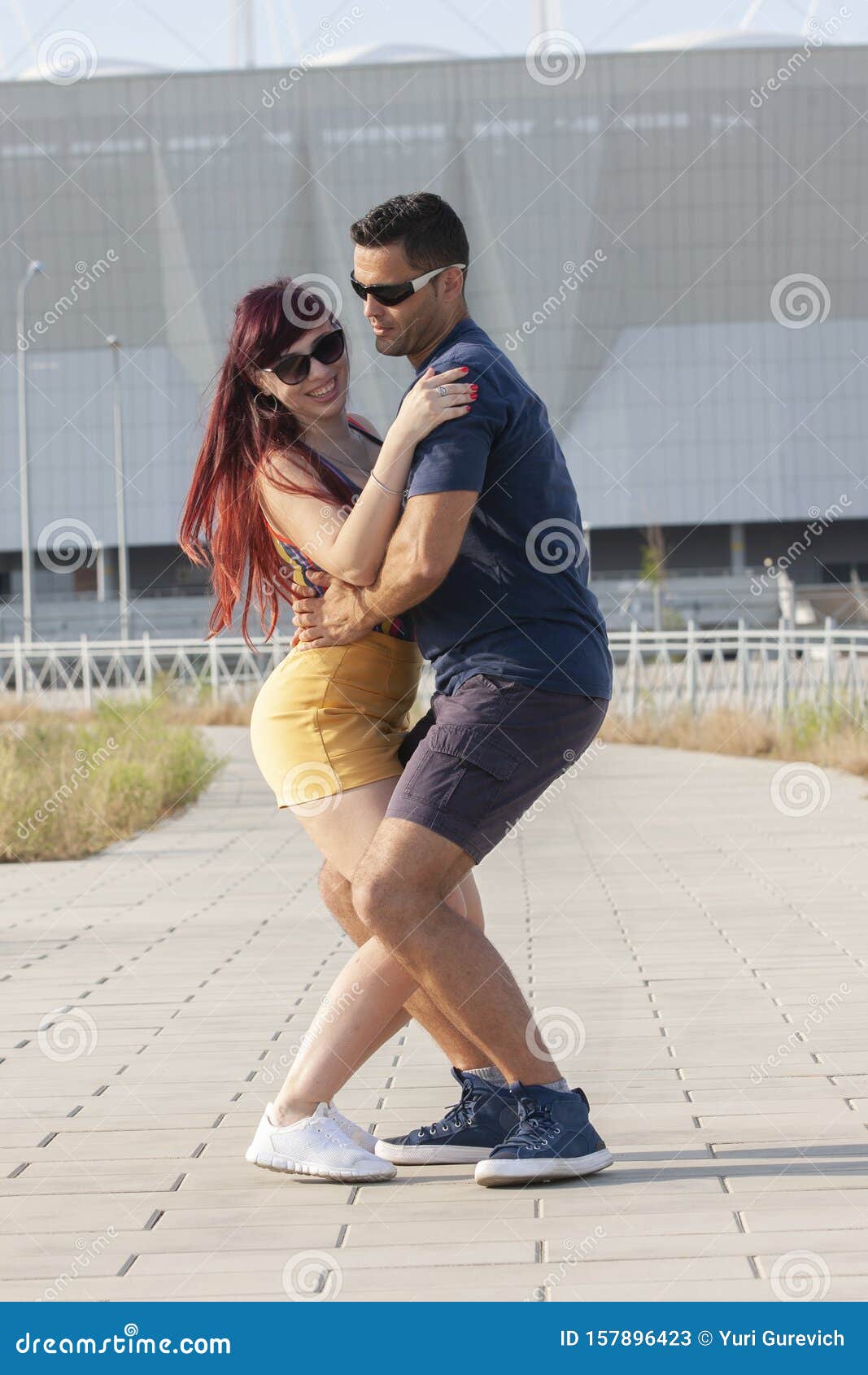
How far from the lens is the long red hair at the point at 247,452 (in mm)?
A: 3600

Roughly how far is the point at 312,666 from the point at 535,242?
56.7 metres

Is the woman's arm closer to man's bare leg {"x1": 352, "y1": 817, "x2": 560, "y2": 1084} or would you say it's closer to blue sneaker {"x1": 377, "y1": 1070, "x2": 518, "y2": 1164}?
man's bare leg {"x1": 352, "y1": 817, "x2": 560, "y2": 1084}

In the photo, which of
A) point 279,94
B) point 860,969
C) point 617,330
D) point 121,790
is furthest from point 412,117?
point 860,969

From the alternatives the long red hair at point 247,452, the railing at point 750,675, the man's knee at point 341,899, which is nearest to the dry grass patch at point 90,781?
the railing at point 750,675

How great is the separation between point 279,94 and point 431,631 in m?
58.2

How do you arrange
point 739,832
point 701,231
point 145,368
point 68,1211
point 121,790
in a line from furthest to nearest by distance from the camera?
point 145,368 → point 701,231 → point 121,790 → point 739,832 → point 68,1211

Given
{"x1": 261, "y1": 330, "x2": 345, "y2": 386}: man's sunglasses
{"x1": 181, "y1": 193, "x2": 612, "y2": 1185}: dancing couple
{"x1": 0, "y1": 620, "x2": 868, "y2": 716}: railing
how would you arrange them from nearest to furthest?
1. {"x1": 181, "y1": 193, "x2": 612, "y2": 1185}: dancing couple
2. {"x1": 261, "y1": 330, "x2": 345, "y2": 386}: man's sunglasses
3. {"x1": 0, "y1": 620, "x2": 868, "y2": 716}: railing

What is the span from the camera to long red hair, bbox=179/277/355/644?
360 cm

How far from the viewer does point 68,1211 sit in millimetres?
3416

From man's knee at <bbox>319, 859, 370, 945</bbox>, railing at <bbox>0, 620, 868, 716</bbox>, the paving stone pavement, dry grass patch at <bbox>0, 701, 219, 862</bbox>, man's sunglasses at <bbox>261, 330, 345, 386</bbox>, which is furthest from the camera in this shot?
railing at <bbox>0, 620, 868, 716</bbox>

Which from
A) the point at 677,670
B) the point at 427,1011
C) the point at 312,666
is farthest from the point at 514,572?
the point at 677,670

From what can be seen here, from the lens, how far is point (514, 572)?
3434 mm

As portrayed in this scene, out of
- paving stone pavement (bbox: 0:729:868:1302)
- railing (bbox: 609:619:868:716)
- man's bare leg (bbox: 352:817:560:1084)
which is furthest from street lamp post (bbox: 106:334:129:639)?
man's bare leg (bbox: 352:817:560:1084)

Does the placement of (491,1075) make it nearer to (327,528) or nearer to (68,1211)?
(68,1211)
